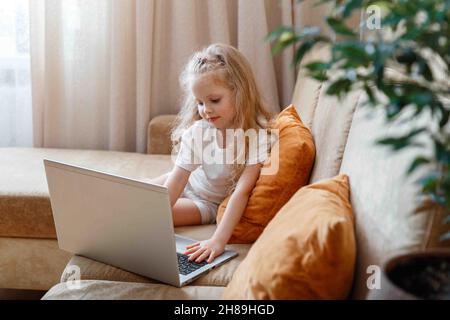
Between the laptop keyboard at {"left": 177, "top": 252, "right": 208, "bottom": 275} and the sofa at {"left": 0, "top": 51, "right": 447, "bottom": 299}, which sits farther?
the laptop keyboard at {"left": 177, "top": 252, "right": 208, "bottom": 275}

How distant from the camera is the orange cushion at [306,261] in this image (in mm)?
1176

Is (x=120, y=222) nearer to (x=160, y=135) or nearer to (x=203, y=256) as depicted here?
(x=203, y=256)

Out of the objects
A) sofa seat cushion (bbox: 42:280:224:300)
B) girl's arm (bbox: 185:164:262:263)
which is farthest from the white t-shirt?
sofa seat cushion (bbox: 42:280:224:300)

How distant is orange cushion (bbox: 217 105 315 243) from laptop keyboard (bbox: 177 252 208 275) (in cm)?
18

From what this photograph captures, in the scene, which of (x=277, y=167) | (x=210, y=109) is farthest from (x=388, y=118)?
(x=210, y=109)

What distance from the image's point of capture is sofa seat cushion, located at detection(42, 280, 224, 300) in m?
1.54

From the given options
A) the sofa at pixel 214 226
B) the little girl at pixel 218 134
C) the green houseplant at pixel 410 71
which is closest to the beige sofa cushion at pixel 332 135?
the sofa at pixel 214 226

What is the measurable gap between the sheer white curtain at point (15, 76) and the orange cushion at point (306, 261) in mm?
2001

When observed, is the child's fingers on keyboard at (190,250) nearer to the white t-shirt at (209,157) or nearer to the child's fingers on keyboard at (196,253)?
the child's fingers on keyboard at (196,253)

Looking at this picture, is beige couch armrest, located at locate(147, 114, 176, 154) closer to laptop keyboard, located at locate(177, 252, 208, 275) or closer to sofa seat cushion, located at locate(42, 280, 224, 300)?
laptop keyboard, located at locate(177, 252, 208, 275)

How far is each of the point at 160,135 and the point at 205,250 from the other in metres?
1.14

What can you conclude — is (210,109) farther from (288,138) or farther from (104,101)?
(104,101)

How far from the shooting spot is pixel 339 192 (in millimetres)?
1465

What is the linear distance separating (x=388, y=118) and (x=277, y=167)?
0.97 meters
